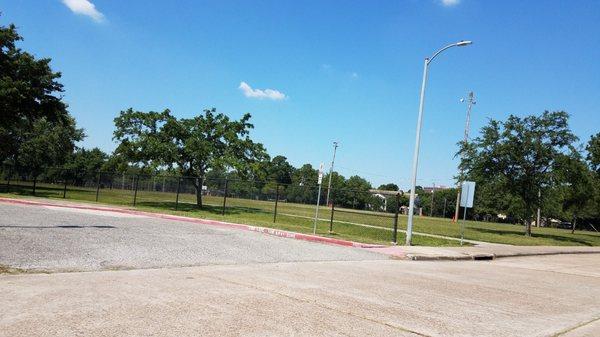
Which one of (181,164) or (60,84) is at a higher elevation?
(60,84)

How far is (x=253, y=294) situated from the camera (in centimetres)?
738

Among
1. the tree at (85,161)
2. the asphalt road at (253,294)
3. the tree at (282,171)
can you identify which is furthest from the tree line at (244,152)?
the tree at (282,171)

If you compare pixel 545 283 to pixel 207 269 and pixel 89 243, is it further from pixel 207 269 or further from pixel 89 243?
pixel 89 243

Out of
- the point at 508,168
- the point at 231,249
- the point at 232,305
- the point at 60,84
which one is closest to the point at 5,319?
the point at 232,305

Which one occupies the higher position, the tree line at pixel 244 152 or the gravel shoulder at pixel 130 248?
the tree line at pixel 244 152

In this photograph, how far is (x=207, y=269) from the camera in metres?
9.63

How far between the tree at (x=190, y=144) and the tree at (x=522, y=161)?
17.0 meters

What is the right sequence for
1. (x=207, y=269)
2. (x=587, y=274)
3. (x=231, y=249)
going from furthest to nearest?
(x=587, y=274)
(x=231, y=249)
(x=207, y=269)

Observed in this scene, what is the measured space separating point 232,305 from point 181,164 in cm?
2962

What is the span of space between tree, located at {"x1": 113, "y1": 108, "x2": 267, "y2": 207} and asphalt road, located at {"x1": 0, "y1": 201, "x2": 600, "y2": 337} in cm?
1985

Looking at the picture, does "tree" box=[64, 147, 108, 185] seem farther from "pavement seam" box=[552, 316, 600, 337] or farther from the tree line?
"pavement seam" box=[552, 316, 600, 337]

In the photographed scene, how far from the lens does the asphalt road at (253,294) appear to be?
5498mm

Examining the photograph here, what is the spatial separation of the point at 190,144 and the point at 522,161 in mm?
23714

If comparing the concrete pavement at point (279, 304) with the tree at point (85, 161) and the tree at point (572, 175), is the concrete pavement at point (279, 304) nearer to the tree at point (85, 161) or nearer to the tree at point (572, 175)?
the tree at point (572, 175)
